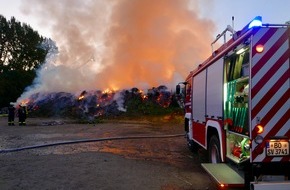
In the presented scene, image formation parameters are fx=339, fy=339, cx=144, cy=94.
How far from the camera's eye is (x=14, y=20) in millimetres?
52031

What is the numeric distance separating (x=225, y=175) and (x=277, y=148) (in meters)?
0.96

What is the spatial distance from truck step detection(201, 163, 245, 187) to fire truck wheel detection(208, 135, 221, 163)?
0.51 metres

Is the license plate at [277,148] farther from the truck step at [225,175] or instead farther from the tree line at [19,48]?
the tree line at [19,48]

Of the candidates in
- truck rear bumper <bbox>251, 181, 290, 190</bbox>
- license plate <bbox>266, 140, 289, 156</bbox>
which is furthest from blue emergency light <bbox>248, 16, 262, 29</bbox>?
truck rear bumper <bbox>251, 181, 290, 190</bbox>

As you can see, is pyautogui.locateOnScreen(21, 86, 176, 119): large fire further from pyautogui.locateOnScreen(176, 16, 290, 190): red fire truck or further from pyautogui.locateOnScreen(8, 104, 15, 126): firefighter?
pyautogui.locateOnScreen(176, 16, 290, 190): red fire truck

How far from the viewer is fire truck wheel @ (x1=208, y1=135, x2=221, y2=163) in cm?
645

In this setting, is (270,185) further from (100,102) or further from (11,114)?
(100,102)

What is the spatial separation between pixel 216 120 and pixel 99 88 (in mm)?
25974

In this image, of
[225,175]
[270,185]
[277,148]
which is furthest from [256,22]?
[225,175]

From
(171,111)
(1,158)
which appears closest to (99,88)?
(171,111)

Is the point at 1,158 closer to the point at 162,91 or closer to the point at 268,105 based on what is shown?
the point at 268,105

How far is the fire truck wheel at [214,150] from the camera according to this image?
6454 mm

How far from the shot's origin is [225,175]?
5.32 metres

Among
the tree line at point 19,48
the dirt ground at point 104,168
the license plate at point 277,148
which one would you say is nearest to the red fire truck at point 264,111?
the license plate at point 277,148
